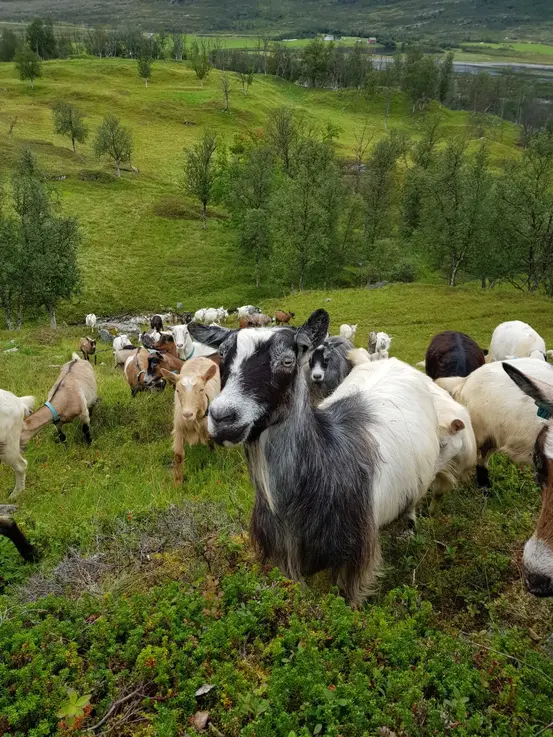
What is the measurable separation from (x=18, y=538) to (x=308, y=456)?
145 inches

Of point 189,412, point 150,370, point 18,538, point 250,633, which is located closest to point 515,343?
point 150,370

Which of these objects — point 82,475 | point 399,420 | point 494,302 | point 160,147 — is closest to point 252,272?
point 494,302

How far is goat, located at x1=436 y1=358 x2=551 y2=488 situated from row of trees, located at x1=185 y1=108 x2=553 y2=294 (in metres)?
40.1

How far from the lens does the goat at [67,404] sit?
32.5 ft

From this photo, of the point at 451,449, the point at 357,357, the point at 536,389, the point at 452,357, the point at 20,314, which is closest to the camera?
the point at 536,389

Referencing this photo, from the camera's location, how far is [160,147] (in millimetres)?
76625

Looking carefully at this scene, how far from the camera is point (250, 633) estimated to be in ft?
12.7

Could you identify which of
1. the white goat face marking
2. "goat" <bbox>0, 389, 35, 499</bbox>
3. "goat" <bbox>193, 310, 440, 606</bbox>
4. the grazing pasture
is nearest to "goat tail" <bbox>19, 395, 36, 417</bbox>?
"goat" <bbox>0, 389, 35, 499</bbox>

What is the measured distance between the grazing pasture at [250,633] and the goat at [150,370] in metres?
6.40

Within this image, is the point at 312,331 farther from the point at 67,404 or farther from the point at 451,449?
the point at 67,404

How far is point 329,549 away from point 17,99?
345ft

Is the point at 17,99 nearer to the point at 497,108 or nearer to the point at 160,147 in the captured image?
the point at 160,147

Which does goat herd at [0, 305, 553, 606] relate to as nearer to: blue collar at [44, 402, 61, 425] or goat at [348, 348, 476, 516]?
goat at [348, 348, 476, 516]

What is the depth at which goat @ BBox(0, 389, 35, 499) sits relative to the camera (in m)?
8.83
